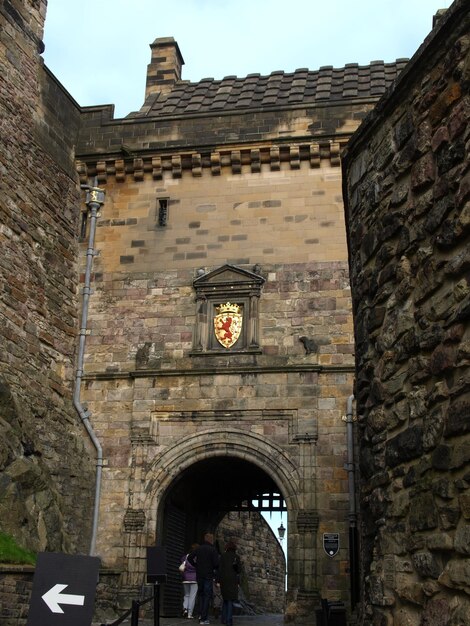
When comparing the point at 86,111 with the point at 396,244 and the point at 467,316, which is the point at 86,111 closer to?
the point at 396,244

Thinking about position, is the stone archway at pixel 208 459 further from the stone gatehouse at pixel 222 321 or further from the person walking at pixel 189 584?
the person walking at pixel 189 584

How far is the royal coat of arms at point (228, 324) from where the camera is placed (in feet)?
46.8

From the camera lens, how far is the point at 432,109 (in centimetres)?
444

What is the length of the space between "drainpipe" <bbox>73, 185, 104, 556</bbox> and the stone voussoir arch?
871 millimetres

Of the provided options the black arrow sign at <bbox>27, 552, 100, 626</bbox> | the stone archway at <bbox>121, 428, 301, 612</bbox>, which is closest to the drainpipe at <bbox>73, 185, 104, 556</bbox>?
the stone archway at <bbox>121, 428, 301, 612</bbox>

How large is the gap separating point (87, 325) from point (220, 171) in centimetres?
376

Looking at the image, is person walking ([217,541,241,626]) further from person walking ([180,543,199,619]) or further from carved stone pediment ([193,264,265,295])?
carved stone pediment ([193,264,265,295])

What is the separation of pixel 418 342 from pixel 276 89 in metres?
13.7

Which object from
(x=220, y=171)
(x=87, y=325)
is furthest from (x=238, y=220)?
(x=87, y=325)

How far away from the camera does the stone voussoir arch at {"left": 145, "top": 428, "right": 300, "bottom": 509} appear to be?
13391 mm

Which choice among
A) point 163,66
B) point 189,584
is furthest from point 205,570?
point 163,66

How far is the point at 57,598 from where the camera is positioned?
Result: 5258 mm

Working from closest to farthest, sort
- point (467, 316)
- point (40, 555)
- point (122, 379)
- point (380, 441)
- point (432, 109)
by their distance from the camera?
point (467, 316)
point (432, 109)
point (380, 441)
point (40, 555)
point (122, 379)

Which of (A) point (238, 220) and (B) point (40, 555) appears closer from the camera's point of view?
(B) point (40, 555)
